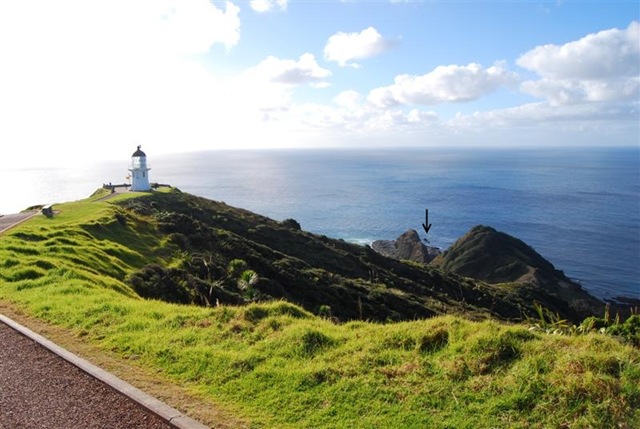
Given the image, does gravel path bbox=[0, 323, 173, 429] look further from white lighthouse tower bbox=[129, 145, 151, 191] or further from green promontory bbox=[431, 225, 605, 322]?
white lighthouse tower bbox=[129, 145, 151, 191]

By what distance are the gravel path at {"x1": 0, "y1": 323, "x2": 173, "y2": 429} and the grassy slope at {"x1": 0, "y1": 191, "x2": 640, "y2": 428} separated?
38.6 inches

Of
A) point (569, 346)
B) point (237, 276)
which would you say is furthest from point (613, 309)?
point (569, 346)

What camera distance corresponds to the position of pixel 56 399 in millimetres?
7984

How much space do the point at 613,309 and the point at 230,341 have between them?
55.4 m

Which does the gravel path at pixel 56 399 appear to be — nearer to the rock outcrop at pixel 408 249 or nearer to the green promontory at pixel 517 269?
the green promontory at pixel 517 269

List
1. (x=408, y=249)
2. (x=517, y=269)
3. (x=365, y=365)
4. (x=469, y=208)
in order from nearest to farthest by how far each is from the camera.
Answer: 1. (x=365, y=365)
2. (x=517, y=269)
3. (x=408, y=249)
4. (x=469, y=208)

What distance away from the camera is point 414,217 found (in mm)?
Result: 109875

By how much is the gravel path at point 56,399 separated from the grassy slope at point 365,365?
981 millimetres

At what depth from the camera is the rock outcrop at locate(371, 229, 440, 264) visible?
76.5 m

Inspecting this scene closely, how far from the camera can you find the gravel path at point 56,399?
724cm

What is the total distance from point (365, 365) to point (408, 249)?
7231 cm

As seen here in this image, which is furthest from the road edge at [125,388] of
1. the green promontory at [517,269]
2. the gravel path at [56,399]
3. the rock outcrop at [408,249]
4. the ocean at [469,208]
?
the rock outcrop at [408,249]

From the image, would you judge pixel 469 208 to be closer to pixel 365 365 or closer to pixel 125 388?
pixel 365 365

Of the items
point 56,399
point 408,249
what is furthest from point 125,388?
point 408,249
